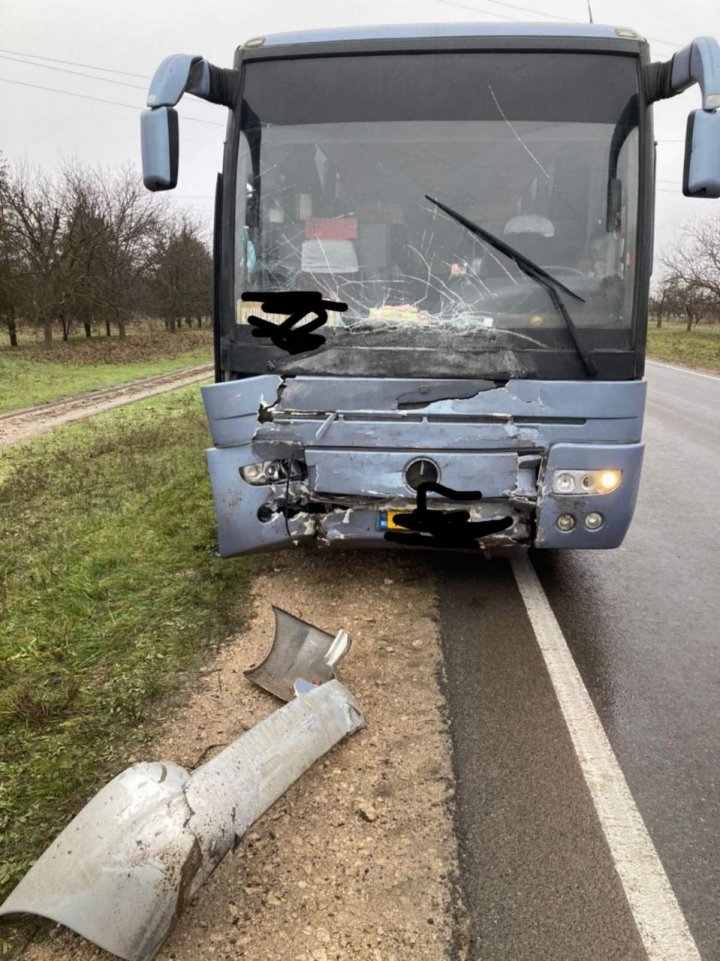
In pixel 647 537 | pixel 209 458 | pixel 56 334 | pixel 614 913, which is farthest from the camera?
pixel 56 334

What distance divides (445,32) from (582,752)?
3869 mm

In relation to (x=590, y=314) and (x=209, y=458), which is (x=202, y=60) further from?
(x=590, y=314)

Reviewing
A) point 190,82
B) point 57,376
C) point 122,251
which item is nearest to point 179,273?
point 122,251

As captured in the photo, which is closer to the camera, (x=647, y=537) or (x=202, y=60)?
(x=202, y=60)

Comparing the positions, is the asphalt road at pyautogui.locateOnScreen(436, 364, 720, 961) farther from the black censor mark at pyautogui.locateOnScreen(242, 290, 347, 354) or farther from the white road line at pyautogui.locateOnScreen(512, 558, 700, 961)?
the black censor mark at pyautogui.locateOnScreen(242, 290, 347, 354)

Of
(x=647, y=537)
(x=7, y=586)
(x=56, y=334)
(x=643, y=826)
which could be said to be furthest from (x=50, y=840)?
(x=56, y=334)

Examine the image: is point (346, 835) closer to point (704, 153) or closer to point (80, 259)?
point (704, 153)

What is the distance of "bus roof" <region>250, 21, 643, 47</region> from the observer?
13.7 feet

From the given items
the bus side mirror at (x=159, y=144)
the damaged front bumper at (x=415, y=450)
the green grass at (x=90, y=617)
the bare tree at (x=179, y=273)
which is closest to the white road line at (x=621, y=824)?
the damaged front bumper at (x=415, y=450)

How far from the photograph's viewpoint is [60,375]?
21922 mm

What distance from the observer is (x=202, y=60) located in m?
4.27

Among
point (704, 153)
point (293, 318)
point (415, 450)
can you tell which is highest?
point (704, 153)

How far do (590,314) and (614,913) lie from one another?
2.89 meters

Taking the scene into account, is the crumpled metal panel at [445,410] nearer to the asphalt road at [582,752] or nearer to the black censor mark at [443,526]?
the black censor mark at [443,526]
